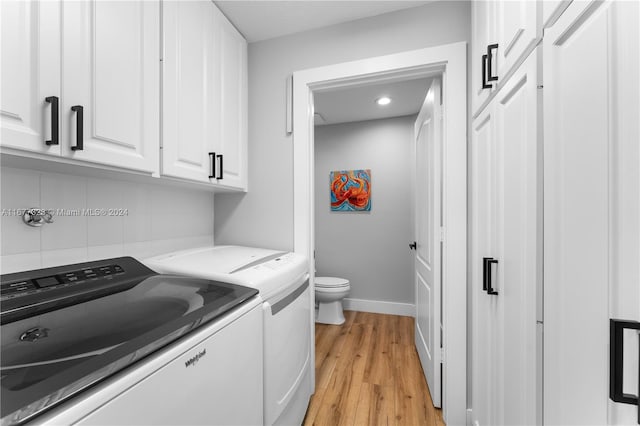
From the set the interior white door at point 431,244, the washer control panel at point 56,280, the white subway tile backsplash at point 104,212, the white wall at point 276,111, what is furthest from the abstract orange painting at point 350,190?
the washer control panel at point 56,280

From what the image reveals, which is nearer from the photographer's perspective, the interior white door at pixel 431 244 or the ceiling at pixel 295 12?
the ceiling at pixel 295 12

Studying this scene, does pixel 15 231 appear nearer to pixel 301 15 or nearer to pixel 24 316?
pixel 24 316

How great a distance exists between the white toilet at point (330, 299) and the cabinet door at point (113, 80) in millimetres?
2131

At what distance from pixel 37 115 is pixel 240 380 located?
1034 millimetres

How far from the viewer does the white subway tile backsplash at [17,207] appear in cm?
94

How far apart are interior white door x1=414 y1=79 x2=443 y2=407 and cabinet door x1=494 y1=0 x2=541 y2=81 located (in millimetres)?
660

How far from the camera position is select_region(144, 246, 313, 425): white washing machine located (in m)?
1.11

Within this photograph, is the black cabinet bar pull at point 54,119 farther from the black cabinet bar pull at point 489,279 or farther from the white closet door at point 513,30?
the black cabinet bar pull at point 489,279

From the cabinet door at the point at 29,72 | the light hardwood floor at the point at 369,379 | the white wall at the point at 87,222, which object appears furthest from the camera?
the light hardwood floor at the point at 369,379

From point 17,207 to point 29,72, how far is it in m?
0.51

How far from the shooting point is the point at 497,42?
41.7 inches

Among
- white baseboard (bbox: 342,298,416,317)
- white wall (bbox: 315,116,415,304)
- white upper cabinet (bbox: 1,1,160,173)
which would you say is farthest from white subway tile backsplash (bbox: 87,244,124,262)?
white baseboard (bbox: 342,298,416,317)

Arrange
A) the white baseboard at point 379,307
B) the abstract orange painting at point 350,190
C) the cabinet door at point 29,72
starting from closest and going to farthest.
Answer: the cabinet door at point 29,72 < the white baseboard at point 379,307 < the abstract orange painting at point 350,190

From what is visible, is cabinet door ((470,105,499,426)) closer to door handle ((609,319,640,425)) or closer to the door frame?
the door frame
